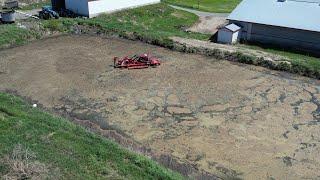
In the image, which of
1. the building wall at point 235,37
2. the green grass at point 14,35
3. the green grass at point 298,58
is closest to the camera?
the green grass at point 298,58

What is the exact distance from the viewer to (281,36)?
2950 centimetres

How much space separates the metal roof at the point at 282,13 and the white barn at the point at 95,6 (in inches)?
396

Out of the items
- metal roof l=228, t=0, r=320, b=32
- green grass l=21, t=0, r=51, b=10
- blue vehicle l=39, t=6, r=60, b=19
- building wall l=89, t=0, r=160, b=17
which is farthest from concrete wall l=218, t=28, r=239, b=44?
green grass l=21, t=0, r=51, b=10

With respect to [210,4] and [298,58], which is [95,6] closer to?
[210,4]

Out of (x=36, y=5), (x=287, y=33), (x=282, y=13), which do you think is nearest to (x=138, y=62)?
(x=287, y=33)

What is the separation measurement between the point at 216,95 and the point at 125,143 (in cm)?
620

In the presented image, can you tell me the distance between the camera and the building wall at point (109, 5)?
3407cm

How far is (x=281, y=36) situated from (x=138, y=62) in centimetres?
1074

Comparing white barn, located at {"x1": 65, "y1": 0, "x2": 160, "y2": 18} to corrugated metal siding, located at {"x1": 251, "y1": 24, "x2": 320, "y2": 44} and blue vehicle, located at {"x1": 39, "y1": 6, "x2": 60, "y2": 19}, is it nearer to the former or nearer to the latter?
blue vehicle, located at {"x1": 39, "y1": 6, "x2": 60, "y2": 19}

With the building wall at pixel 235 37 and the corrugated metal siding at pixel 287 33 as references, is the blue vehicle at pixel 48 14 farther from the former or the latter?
the corrugated metal siding at pixel 287 33

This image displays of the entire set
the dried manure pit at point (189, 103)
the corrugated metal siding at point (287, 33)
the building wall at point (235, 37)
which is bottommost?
the dried manure pit at point (189, 103)

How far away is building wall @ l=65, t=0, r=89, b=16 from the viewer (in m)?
33.8

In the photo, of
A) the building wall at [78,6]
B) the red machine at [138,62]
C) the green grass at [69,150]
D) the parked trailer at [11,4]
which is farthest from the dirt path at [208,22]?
the green grass at [69,150]

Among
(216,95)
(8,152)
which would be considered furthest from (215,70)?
(8,152)
